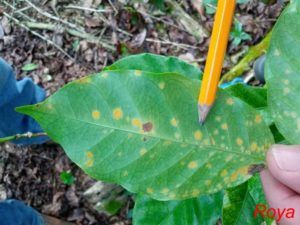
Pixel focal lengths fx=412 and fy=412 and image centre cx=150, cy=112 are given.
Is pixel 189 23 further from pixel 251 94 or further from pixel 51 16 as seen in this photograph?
pixel 251 94

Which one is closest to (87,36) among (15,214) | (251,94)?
(15,214)

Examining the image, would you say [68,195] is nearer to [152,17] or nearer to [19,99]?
[19,99]

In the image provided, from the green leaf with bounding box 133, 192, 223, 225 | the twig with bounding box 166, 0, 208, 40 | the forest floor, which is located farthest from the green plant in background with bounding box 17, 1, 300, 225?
the twig with bounding box 166, 0, 208, 40

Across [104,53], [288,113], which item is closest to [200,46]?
[104,53]

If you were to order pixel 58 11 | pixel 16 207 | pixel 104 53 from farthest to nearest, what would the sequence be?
pixel 58 11 → pixel 104 53 → pixel 16 207

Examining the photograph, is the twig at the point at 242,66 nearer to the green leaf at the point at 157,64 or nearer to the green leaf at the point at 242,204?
the green leaf at the point at 157,64

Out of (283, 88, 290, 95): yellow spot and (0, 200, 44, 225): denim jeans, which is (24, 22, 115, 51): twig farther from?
(283, 88, 290, 95): yellow spot

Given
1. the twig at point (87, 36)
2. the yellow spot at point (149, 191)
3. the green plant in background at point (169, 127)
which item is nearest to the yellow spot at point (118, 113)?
the green plant in background at point (169, 127)

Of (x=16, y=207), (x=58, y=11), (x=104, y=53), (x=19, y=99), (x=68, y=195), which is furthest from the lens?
(x=58, y=11)
